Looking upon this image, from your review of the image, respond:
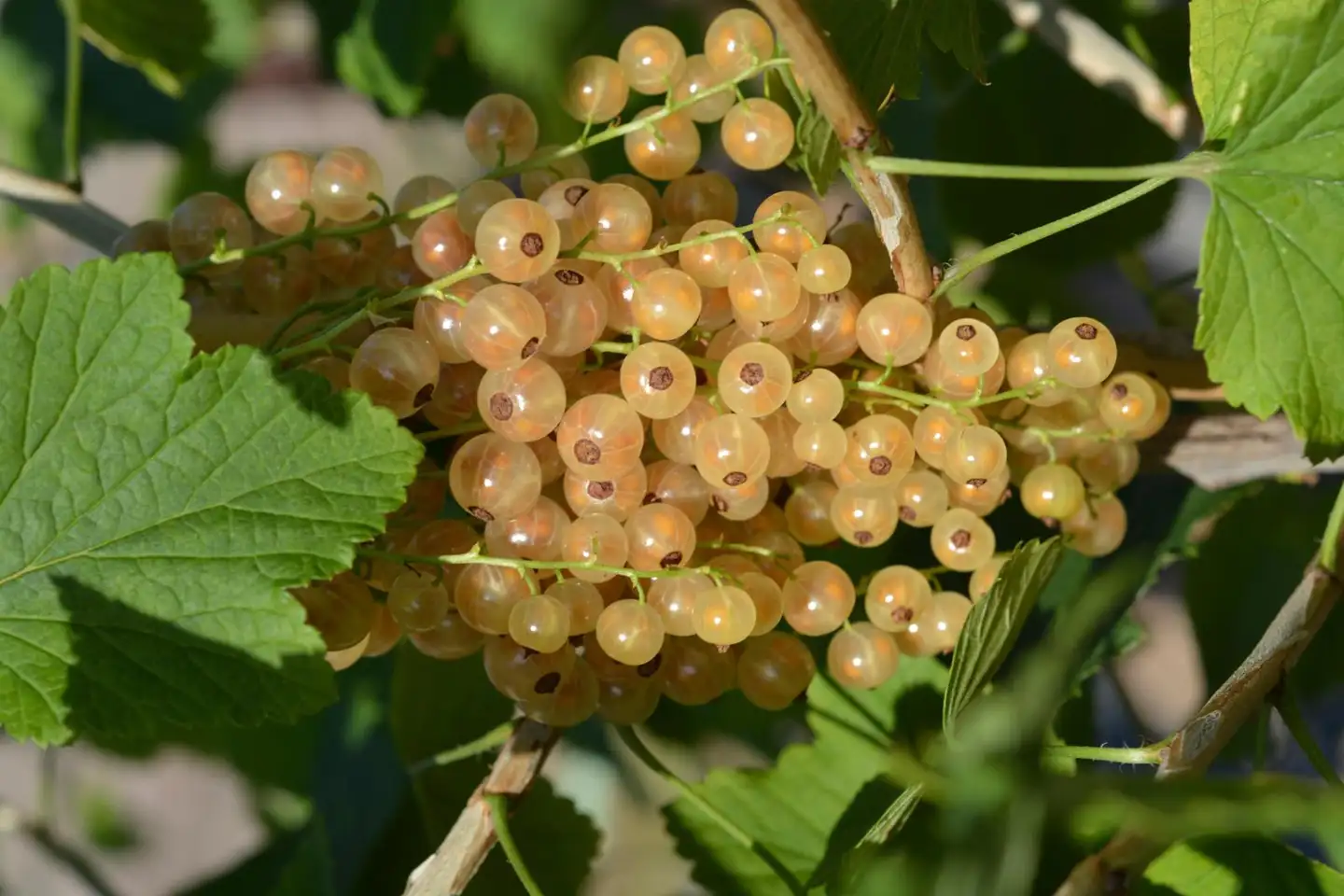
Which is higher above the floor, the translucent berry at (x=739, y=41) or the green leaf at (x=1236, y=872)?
the translucent berry at (x=739, y=41)

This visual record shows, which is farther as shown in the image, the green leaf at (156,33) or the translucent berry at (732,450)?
the green leaf at (156,33)

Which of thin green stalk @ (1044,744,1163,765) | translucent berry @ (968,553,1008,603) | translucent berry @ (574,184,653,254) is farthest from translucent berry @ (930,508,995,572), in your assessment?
translucent berry @ (574,184,653,254)

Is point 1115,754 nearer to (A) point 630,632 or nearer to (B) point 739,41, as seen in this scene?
(A) point 630,632

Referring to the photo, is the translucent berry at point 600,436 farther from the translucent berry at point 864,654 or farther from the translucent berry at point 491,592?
the translucent berry at point 864,654

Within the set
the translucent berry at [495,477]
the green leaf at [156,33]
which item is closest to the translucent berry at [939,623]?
the translucent berry at [495,477]

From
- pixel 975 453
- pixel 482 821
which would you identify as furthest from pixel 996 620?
pixel 482 821
